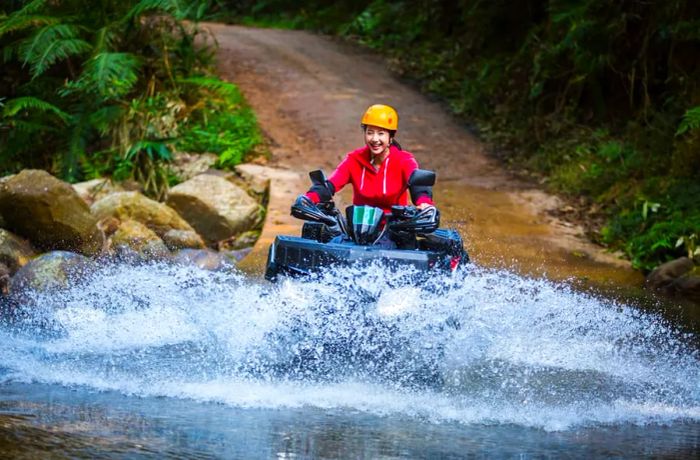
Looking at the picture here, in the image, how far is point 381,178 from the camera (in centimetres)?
771

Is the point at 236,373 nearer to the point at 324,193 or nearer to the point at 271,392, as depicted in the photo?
the point at 271,392

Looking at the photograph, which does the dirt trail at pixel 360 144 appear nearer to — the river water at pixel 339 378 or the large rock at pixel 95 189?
the large rock at pixel 95 189

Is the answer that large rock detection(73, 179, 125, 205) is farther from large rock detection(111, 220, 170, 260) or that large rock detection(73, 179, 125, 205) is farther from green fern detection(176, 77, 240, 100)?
green fern detection(176, 77, 240, 100)

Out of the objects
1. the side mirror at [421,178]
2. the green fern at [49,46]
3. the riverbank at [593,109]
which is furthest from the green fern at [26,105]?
the side mirror at [421,178]

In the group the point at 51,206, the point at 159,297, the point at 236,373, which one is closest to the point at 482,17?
the point at 51,206

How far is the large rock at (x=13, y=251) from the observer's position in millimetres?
10727

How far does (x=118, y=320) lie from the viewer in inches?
320

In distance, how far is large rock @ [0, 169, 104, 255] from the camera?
11.2 m

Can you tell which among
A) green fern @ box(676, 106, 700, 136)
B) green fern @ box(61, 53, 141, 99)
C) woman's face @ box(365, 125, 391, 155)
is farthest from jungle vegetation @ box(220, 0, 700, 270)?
green fern @ box(61, 53, 141, 99)

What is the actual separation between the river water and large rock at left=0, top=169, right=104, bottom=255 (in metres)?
2.77

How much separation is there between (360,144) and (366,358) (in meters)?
8.74

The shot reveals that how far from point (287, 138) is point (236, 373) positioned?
899 centimetres

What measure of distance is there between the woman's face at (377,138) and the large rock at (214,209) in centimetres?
543

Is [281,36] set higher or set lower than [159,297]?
higher
